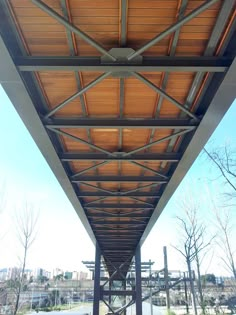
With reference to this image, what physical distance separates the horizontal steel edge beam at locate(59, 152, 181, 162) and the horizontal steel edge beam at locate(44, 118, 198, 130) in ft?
3.16

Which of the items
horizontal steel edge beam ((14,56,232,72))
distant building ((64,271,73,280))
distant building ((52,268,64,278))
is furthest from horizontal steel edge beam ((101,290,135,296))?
distant building ((64,271,73,280))

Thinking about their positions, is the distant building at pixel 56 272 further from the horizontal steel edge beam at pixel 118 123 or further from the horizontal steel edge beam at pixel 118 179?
the horizontal steel edge beam at pixel 118 123

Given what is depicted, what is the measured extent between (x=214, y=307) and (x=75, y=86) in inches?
658

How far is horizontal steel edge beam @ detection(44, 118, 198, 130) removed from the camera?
12.0ft

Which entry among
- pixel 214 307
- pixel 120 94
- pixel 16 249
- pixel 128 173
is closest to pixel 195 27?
pixel 120 94

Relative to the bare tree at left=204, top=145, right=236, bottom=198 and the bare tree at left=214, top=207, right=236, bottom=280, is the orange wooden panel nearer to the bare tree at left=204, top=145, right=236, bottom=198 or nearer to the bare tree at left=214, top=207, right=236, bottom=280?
the bare tree at left=204, top=145, right=236, bottom=198

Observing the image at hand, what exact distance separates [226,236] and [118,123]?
1213cm

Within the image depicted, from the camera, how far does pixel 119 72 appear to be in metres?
2.81

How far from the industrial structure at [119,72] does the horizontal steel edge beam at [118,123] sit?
0.04 feet

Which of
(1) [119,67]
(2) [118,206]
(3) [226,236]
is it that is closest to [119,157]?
(1) [119,67]

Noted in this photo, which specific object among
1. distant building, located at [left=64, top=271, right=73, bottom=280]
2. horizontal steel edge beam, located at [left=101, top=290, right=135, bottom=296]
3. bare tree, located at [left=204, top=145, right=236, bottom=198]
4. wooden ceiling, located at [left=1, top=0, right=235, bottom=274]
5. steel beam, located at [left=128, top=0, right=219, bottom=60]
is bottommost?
horizontal steel edge beam, located at [left=101, top=290, right=135, bottom=296]

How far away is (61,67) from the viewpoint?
2686 mm

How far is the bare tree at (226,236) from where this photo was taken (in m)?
13.5

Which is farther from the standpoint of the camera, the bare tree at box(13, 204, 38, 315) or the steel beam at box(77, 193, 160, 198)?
the bare tree at box(13, 204, 38, 315)
